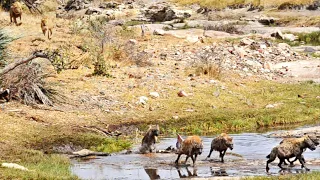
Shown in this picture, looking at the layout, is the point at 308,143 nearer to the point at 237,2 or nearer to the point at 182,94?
the point at 182,94

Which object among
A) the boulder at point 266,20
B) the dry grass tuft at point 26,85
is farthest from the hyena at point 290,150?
the boulder at point 266,20

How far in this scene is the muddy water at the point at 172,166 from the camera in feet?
43.1

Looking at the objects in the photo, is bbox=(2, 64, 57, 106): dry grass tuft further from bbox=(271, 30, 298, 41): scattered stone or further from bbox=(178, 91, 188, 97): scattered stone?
bbox=(271, 30, 298, 41): scattered stone

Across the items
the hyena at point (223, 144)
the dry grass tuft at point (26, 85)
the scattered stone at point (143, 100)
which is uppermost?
the hyena at point (223, 144)

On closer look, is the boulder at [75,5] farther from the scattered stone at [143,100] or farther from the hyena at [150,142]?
the hyena at [150,142]

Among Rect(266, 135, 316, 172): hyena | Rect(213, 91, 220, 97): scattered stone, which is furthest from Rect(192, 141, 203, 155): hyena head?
Rect(213, 91, 220, 97): scattered stone

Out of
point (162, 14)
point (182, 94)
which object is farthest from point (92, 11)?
point (182, 94)

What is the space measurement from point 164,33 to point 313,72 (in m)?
Result: 10.5

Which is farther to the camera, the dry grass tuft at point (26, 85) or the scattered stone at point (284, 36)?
the scattered stone at point (284, 36)

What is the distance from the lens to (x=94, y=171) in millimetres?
13703

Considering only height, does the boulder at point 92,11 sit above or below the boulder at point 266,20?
below

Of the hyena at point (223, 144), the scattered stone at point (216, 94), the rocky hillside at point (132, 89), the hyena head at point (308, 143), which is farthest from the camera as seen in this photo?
the scattered stone at point (216, 94)

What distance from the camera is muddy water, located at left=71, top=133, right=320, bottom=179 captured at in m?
13.1

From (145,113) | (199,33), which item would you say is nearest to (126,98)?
(145,113)
